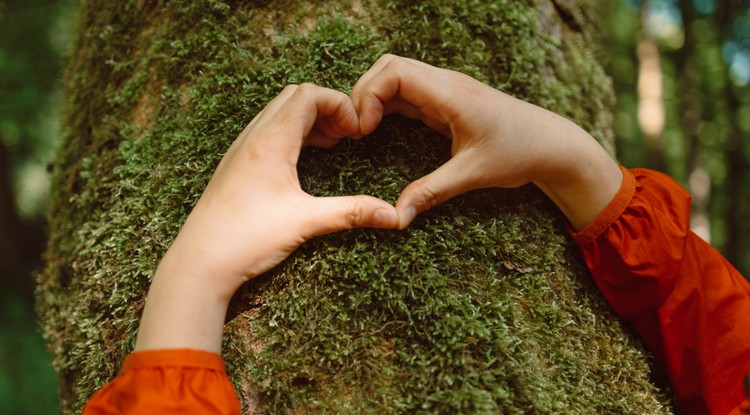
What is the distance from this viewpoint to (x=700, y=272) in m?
1.61

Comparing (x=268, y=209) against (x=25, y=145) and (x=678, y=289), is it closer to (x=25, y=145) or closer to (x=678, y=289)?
(x=678, y=289)

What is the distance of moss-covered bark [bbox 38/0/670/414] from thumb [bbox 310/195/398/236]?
83mm

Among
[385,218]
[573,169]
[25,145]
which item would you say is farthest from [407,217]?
[25,145]

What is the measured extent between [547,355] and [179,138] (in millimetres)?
1434

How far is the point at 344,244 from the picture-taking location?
1.43m

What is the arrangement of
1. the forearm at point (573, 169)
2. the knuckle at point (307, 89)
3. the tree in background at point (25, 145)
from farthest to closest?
the tree in background at point (25, 145), the forearm at point (573, 169), the knuckle at point (307, 89)

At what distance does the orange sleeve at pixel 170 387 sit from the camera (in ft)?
3.82

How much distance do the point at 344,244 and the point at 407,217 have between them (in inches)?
8.6

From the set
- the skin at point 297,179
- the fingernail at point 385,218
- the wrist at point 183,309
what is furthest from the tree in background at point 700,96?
the wrist at point 183,309

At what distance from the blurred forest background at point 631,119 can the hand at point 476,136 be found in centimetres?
175

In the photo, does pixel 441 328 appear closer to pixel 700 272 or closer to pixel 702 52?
pixel 700 272

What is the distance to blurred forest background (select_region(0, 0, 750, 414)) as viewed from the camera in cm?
748

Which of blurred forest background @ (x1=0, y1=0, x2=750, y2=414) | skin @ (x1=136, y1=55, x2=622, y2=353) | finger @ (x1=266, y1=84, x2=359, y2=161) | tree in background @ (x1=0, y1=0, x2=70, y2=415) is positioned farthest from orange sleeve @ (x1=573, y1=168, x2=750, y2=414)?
tree in background @ (x1=0, y1=0, x2=70, y2=415)

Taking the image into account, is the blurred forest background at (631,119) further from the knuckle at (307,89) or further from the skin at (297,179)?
the knuckle at (307,89)
